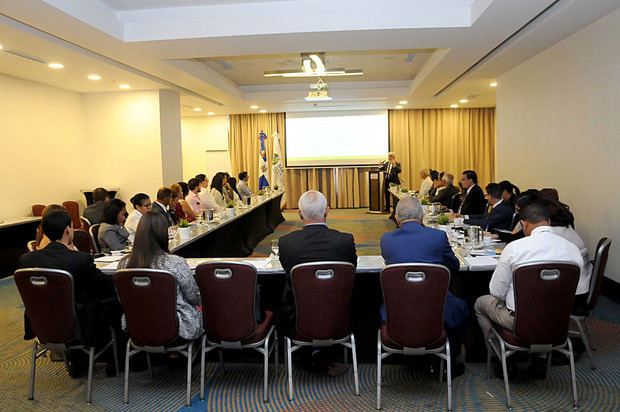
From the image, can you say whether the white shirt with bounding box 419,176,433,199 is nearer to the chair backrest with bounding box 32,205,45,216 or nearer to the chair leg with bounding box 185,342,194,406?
the chair backrest with bounding box 32,205,45,216

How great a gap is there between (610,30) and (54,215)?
552 cm

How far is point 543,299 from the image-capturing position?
8.32ft

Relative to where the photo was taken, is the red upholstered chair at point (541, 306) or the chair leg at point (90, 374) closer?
the red upholstered chair at point (541, 306)

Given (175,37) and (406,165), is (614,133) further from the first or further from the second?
(406,165)

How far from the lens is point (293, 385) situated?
3121 mm

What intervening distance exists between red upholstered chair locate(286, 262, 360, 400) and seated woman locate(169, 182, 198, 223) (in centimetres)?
398

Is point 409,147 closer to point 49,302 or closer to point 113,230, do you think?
point 113,230

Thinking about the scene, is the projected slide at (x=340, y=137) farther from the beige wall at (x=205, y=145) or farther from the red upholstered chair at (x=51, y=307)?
the red upholstered chair at (x=51, y=307)

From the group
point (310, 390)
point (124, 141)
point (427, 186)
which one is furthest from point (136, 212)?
point (427, 186)

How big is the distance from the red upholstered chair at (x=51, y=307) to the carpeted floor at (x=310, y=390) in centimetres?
34

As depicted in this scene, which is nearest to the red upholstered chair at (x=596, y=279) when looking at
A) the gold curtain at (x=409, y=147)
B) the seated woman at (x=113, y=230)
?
the seated woman at (x=113, y=230)

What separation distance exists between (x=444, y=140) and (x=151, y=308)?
12.5 m

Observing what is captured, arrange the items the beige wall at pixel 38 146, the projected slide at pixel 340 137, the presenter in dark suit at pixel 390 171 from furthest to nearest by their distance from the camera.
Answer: the projected slide at pixel 340 137, the presenter in dark suit at pixel 390 171, the beige wall at pixel 38 146

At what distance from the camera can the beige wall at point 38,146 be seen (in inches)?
289
